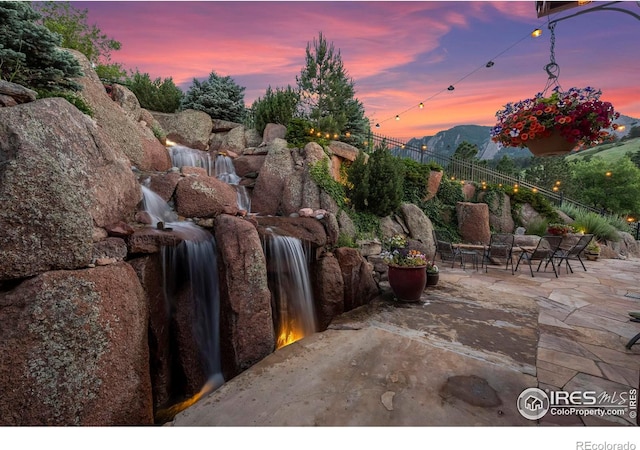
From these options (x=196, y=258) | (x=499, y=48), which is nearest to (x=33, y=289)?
(x=196, y=258)

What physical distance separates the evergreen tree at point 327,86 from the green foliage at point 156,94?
17.6ft

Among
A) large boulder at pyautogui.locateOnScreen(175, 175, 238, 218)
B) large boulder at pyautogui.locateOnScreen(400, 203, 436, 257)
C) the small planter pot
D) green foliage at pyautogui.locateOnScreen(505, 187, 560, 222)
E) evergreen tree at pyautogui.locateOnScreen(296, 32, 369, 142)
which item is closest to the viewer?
large boulder at pyautogui.locateOnScreen(175, 175, 238, 218)

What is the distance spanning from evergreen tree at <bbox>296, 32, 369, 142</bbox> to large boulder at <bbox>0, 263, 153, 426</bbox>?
11556 millimetres

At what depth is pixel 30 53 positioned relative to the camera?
485 centimetres

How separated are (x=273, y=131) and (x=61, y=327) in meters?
8.94

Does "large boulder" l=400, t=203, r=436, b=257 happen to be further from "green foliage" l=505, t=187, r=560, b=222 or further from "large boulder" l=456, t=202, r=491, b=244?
"green foliage" l=505, t=187, r=560, b=222

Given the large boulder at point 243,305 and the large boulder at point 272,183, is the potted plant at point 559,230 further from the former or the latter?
the large boulder at point 243,305

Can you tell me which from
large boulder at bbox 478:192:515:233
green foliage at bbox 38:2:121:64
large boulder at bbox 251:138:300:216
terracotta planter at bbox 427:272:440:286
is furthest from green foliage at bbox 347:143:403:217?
green foliage at bbox 38:2:121:64

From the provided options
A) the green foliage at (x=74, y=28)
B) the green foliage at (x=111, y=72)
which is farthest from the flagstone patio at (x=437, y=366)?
the green foliage at (x=74, y=28)

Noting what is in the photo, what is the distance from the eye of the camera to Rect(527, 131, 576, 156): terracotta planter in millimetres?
3160

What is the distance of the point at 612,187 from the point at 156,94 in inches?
1546

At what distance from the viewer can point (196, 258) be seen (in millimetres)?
4305

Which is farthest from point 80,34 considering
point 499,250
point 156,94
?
point 499,250

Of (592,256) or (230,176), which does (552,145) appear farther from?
(592,256)
